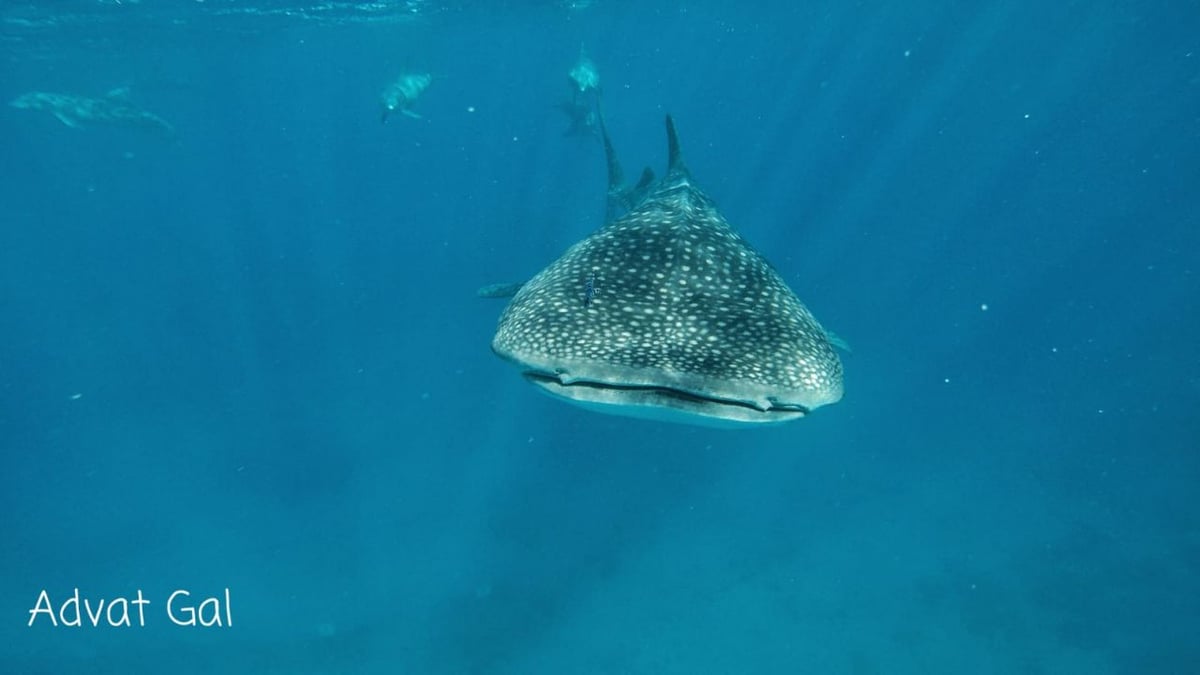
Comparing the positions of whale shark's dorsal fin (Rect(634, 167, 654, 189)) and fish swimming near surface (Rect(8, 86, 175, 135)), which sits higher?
whale shark's dorsal fin (Rect(634, 167, 654, 189))

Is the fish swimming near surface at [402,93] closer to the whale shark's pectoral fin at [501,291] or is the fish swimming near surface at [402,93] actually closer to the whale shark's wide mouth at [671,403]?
the whale shark's pectoral fin at [501,291]

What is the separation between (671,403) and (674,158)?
239 inches

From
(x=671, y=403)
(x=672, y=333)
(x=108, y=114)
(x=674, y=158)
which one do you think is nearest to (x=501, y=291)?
(x=674, y=158)

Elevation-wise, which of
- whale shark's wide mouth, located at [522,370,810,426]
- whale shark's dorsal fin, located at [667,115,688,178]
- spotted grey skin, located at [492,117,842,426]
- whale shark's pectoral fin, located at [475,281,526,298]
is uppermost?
whale shark's dorsal fin, located at [667,115,688,178]

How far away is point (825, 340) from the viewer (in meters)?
4.66

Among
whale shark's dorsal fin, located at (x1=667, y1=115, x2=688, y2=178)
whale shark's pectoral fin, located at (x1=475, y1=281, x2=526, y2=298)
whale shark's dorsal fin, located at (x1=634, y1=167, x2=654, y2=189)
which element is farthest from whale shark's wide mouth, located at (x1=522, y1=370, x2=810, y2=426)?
whale shark's dorsal fin, located at (x1=634, y1=167, x2=654, y2=189)

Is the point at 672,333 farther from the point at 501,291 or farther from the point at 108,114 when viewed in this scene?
the point at 108,114

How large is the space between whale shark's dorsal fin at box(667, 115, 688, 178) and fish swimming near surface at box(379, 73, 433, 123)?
12.7 m

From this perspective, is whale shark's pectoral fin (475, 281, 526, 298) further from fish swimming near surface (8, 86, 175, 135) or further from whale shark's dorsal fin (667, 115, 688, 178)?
fish swimming near surface (8, 86, 175, 135)

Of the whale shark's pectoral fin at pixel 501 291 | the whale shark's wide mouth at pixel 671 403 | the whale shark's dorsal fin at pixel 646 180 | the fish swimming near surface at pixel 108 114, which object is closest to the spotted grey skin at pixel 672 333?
the whale shark's wide mouth at pixel 671 403

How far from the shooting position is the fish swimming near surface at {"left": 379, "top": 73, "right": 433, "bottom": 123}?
1938cm

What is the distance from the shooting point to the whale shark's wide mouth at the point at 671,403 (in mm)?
3627

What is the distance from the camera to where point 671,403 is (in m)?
3.61

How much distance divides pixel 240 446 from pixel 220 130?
315 ft
